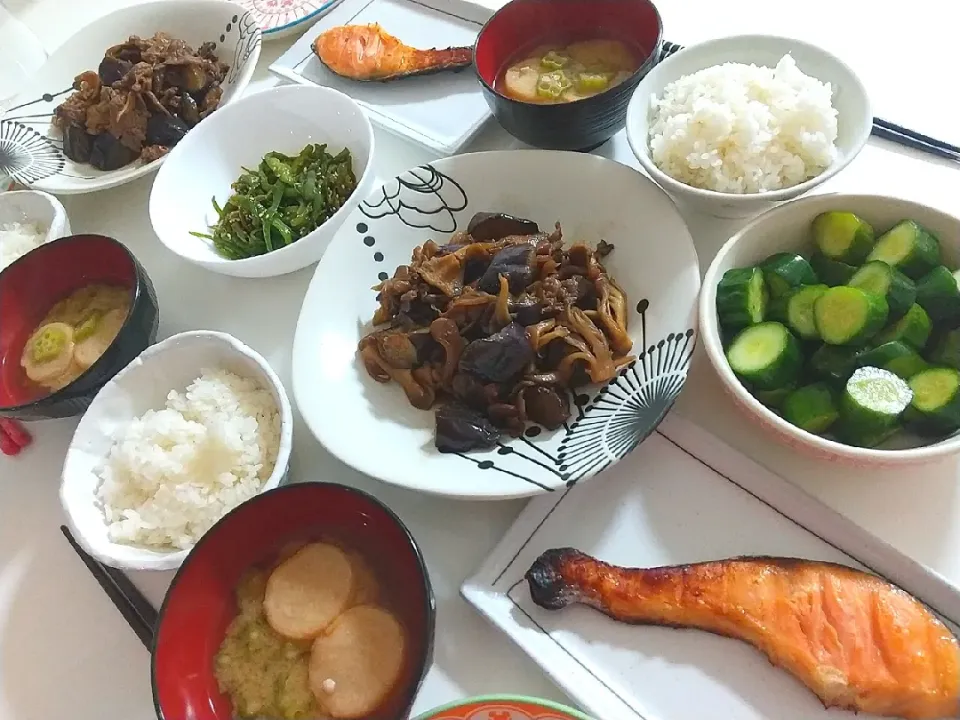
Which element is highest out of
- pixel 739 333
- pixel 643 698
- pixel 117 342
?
pixel 739 333

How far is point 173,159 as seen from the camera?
81.7 inches

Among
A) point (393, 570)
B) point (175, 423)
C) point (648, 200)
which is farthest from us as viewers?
point (648, 200)

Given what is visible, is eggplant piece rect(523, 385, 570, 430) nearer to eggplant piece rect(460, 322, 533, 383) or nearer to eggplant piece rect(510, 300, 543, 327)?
eggplant piece rect(460, 322, 533, 383)

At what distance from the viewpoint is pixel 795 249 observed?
1.57 metres

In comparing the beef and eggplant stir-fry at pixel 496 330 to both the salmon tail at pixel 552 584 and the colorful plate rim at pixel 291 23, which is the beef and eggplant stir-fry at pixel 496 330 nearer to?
the salmon tail at pixel 552 584

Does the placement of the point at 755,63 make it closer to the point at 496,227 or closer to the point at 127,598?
the point at 496,227

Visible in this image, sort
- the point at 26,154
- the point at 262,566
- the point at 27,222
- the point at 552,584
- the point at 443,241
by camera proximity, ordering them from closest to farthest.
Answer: the point at 552,584
the point at 262,566
the point at 443,241
the point at 27,222
the point at 26,154

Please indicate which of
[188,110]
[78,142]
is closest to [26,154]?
[78,142]

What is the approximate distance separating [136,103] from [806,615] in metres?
2.27

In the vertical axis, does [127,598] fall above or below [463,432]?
below

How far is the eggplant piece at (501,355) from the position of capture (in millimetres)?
1493

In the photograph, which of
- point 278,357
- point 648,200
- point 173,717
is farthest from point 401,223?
point 173,717

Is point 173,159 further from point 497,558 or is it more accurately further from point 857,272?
point 857,272

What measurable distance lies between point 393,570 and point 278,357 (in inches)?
29.9
